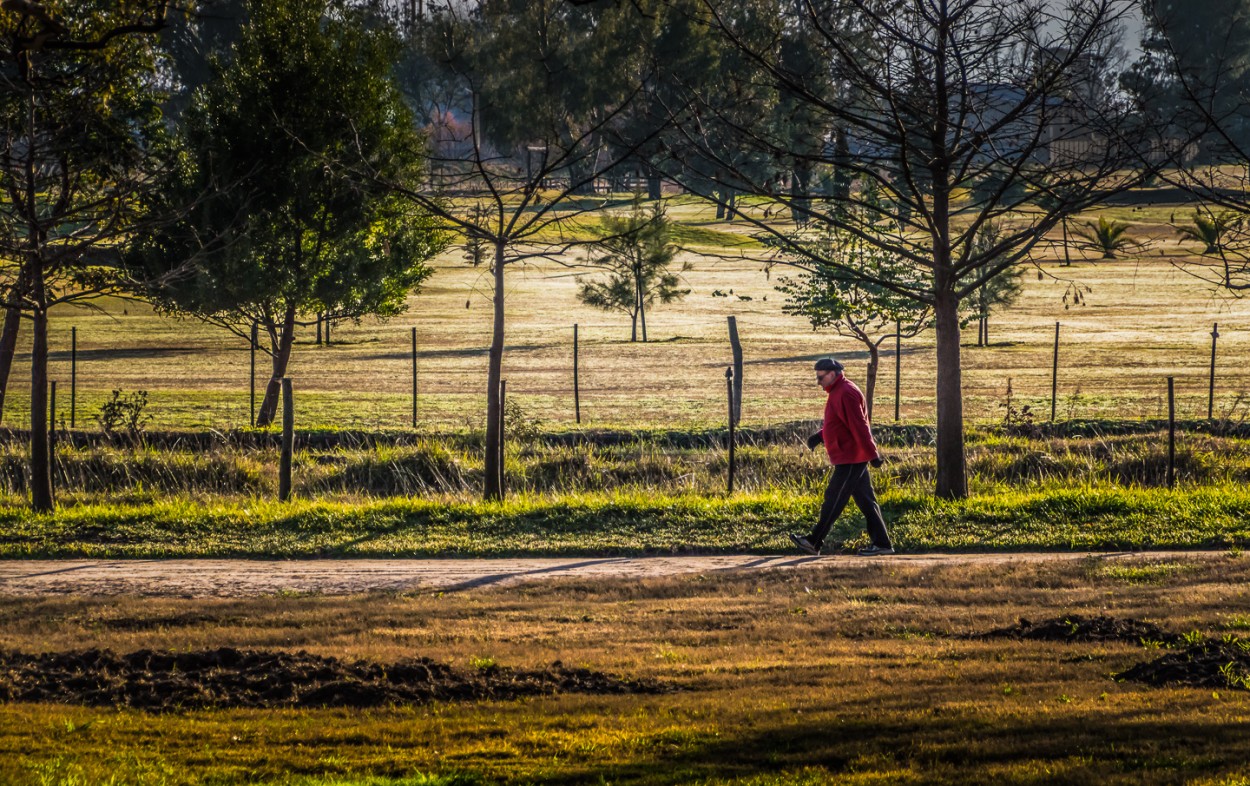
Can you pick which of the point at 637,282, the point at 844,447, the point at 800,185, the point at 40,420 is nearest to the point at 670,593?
the point at 844,447

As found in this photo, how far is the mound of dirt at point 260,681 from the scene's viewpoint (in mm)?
7293

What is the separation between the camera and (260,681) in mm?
7512

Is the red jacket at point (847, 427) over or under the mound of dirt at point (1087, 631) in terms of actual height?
over

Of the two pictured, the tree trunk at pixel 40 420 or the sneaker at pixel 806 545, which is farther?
the tree trunk at pixel 40 420

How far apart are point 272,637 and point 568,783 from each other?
402 centimetres

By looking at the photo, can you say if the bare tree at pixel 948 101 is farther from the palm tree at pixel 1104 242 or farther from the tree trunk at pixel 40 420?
the tree trunk at pixel 40 420

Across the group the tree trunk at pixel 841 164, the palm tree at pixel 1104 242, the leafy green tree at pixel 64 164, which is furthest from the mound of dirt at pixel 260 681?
the palm tree at pixel 1104 242

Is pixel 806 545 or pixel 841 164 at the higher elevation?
pixel 841 164

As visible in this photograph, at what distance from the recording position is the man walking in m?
12.3

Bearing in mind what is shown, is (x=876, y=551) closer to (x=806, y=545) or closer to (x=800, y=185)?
(x=806, y=545)

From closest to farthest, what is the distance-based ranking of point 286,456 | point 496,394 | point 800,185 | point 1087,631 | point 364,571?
point 1087,631 → point 364,571 → point 496,394 → point 286,456 → point 800,185

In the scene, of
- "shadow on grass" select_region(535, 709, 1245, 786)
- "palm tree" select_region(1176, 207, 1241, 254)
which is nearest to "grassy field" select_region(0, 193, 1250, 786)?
"shadow on grass" select_region(535, 709, 1245, 786)

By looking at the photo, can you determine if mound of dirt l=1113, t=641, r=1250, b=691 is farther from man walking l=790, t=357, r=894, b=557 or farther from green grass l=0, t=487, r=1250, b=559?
green grass l=0, t=487, r=1250, b=559

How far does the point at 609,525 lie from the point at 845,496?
2836mm
